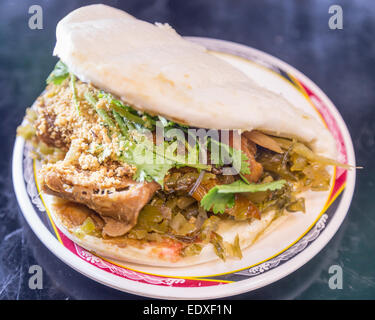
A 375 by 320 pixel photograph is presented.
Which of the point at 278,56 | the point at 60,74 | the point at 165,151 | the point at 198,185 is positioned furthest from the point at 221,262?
the point at 278,56

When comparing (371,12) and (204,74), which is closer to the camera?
(204,74)

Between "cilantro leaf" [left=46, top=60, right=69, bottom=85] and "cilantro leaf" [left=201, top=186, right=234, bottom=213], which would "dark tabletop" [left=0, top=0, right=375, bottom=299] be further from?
"cilantro leaf" [left=46, top=60, right=69, bottom=85]

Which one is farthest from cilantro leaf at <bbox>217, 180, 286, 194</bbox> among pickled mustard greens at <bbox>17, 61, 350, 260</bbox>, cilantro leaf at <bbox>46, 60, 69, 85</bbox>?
cilantro leaf at <bbox>46, 60, 69, 85</bbox>

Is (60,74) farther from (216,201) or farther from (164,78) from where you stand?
(216,201)

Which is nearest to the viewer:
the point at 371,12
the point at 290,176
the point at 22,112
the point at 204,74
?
the point at 204,74

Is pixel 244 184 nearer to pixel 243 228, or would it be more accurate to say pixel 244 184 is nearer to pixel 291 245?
pixel 243 228

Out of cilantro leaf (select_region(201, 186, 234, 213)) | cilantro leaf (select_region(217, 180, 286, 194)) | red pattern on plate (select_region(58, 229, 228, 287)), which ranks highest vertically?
cilantro leaf (select_region(217, 180, 286, 194))

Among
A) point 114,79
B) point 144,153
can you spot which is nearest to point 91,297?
point 144,153
